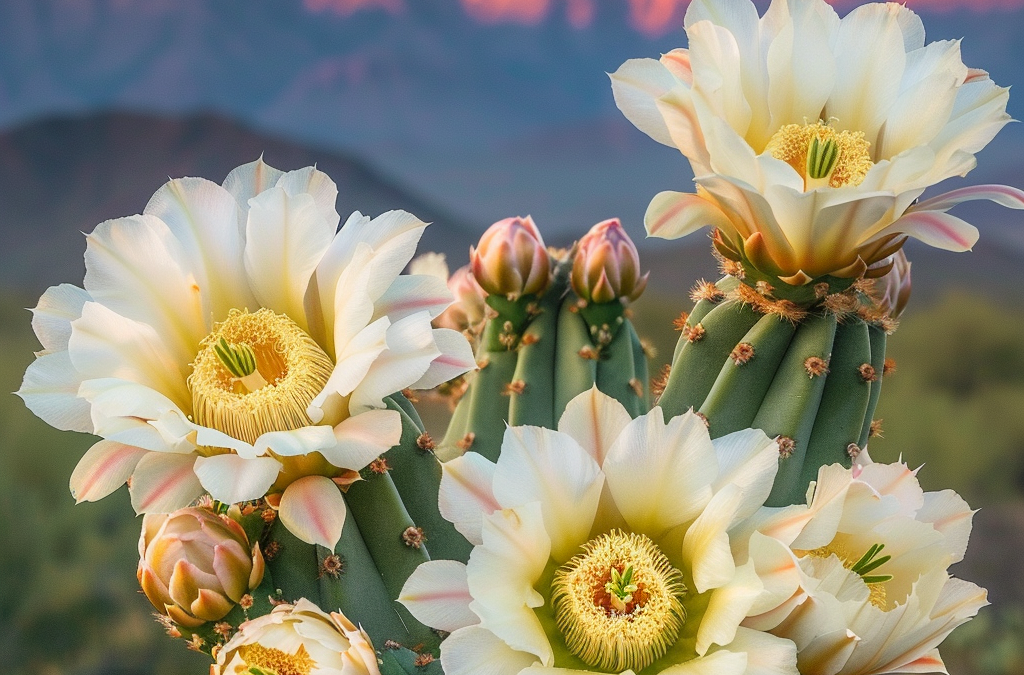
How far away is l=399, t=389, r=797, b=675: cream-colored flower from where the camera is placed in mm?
373

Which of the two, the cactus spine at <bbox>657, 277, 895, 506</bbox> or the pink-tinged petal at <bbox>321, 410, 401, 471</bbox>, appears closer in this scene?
the pink-tinged petal at <bbox>321, 410, 401, 471</bbox>

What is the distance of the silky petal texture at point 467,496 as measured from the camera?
40cm

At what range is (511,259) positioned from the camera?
655mm

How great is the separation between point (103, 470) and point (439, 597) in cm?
16

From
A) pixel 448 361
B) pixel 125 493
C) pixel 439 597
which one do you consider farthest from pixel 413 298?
pixel 125 493

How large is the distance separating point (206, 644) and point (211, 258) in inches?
7.8

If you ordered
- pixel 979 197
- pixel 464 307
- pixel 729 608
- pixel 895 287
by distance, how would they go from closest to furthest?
pixel 729 608, pixel 979 197, pixel 895 287, pixel 464 307

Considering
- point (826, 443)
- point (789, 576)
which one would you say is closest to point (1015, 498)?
point (826, 443)

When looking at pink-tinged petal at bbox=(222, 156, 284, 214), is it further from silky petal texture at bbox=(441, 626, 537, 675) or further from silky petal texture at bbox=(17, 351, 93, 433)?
silky petal texture at bbox=(441, 626, 537, 675)

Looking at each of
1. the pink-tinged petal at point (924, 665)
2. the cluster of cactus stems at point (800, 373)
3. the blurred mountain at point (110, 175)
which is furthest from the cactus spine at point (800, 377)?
the blurred mountain at point (110, 175)

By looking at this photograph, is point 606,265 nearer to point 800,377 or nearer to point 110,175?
point 800,377

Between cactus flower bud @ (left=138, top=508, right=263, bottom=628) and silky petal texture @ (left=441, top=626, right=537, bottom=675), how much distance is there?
14 centimetres

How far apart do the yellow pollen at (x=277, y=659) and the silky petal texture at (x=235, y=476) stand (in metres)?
0.08

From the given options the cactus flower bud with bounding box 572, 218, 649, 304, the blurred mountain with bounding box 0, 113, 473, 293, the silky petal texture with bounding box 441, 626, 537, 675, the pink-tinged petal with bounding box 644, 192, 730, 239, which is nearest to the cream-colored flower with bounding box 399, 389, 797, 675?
the silky petal texture with bounding box 441, 626, 537, 675
